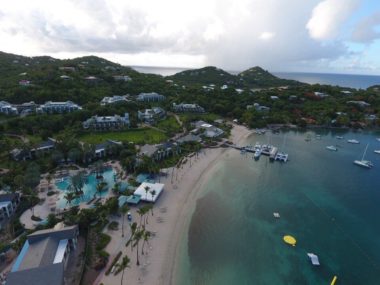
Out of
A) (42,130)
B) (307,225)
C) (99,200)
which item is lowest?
(307,225)

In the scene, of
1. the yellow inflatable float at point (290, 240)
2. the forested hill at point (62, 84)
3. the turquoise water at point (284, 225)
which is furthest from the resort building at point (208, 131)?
the forested hill at point (62, 84)

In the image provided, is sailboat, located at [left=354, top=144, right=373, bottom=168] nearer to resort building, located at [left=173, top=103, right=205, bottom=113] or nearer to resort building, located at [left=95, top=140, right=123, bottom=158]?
resort building, located at [left=173, top=103, right=205, bottom=113]

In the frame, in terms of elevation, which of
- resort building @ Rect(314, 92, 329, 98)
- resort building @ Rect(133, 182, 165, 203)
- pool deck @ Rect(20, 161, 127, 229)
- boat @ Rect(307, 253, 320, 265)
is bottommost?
boat @ Rect(307, 253, 320, 265)

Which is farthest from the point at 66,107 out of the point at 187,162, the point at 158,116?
the point at 187,162

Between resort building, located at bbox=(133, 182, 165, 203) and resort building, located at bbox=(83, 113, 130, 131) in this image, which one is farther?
resort building, located at bbox=(83, 113, 130, 131)

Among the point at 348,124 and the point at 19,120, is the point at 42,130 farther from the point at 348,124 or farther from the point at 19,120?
the point at 348,124

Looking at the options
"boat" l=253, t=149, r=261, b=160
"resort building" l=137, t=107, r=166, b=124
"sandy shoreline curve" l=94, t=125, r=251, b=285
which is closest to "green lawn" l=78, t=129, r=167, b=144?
"resort building" l=137, t=107, r=166, b=124

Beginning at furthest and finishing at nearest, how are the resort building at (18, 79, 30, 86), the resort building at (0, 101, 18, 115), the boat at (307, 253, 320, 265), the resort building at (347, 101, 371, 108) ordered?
the resort building at (347, 101, 371, 108) → the resort building at (18, 79, 30, 86) → the resort building at (0, 101, 18, 115) → the boat at (307, 253, 320, 265)
